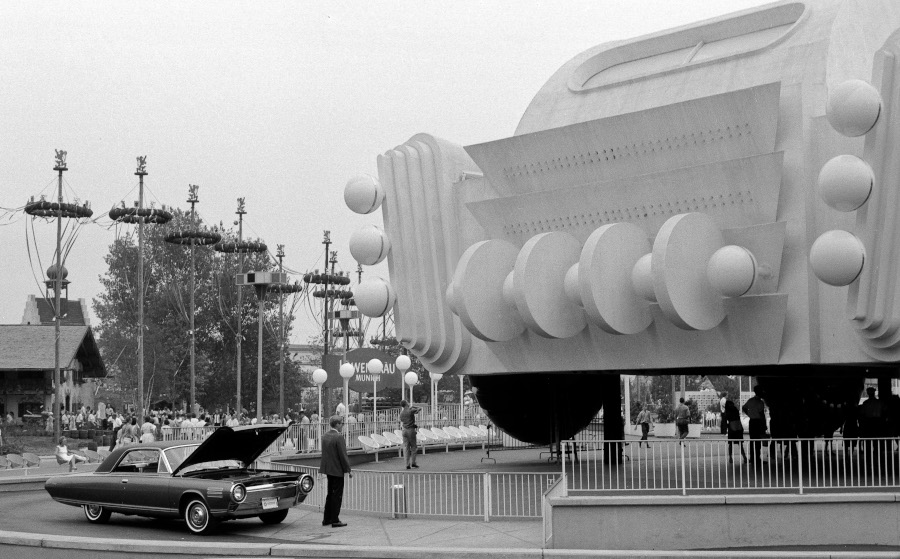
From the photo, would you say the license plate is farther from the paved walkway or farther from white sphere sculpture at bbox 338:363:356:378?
white sphere sculpture at bbox 338:363:356:378

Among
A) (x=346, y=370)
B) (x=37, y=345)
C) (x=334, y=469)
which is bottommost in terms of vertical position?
(x=334, y=469)

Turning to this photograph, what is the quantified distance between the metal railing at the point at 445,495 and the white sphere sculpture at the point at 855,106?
688 cm

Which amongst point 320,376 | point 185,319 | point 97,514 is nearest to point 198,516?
point 97,514

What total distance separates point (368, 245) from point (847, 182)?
10352mm

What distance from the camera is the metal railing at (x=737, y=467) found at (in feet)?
46.6

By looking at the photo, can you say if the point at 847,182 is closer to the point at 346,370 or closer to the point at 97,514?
the point at 97,514

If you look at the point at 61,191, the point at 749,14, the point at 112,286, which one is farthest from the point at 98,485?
the point at 112,286

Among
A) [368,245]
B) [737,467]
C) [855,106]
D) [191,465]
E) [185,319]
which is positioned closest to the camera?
[855,106]

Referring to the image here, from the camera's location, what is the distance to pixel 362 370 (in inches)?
1384

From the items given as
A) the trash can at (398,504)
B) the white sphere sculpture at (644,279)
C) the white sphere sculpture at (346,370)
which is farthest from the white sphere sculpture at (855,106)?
the white sphere sculpture at (346,370)

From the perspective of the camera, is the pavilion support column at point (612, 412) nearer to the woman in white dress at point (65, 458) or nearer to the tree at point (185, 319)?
the woman in white dress at point (65, 458)

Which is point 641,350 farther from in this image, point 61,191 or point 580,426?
point 61,191

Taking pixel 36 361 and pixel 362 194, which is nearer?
pixel 362 194

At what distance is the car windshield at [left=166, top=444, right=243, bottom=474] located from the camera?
16172 mm
